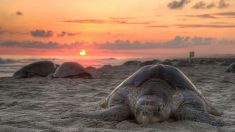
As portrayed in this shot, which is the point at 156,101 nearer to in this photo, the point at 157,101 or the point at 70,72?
the point at 157,101

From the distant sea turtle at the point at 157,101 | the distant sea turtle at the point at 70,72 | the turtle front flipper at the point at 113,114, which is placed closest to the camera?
the distant sea turtle at the point at 157,101

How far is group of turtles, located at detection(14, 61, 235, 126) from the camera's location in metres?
4.04

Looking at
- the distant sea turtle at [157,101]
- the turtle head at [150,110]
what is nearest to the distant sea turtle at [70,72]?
the distant sea turtle at [157,101]

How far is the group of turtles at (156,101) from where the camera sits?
4035 mm

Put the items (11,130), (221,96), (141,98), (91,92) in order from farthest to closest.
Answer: (91,92) → (221,96) → (141,98) → (11,130)

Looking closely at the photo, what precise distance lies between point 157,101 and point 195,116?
59 centimetres

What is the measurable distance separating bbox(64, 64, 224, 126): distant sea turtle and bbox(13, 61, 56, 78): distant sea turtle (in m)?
8.50

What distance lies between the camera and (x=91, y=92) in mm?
7906

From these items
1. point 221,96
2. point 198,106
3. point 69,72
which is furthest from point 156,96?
point 69,72

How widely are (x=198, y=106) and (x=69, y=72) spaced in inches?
334

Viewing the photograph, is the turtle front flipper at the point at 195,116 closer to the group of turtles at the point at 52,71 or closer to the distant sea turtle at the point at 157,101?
the distant sea turtle at the point at 157,101

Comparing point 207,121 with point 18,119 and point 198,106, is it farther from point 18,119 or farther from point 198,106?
point 18,119

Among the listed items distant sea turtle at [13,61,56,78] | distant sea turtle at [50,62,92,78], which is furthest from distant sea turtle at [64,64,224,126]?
distant sea turtle at [13,61,56,78]

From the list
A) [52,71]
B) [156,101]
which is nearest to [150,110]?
[156,101]
